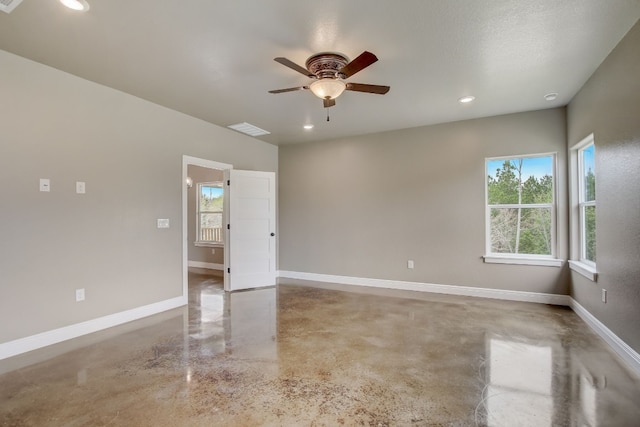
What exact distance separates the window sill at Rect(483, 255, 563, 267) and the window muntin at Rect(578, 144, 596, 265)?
0.34m

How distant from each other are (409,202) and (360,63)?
10.5 feet

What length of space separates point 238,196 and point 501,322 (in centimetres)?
412

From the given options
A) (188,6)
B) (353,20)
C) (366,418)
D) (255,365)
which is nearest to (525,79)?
(353,20)

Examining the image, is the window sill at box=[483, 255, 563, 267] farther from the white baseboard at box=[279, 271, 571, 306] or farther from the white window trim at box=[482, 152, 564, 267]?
the white baseboard at box=[279, 271, 571, 306]

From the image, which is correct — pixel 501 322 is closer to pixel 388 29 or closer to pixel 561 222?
pixel 561 222

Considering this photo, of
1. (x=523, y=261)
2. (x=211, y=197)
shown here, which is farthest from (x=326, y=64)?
(x=211, y=197)

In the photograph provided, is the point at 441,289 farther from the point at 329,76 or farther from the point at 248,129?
the point at 248,129

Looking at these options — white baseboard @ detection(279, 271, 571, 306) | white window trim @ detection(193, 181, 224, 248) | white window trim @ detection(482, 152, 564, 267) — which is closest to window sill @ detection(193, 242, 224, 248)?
white window trim @ detection(193, 181, 224, 248)

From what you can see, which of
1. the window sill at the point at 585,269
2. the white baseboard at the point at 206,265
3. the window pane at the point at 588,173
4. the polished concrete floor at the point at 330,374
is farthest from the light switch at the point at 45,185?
the window pane at the point at 588,173

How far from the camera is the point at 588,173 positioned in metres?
3.78

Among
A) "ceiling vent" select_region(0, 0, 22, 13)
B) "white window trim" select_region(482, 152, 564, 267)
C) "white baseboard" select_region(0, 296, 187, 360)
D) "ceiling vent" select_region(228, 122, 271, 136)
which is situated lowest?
"white baseboard" select_region(0, 296, 187, 360)

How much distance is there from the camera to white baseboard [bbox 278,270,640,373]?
108 inches

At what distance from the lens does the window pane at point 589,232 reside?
362 centimetres

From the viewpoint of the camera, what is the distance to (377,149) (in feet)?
18.0
